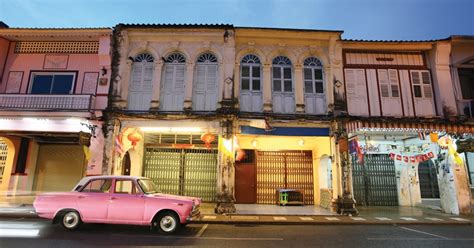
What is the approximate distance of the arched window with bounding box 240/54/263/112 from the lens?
13.2 metres

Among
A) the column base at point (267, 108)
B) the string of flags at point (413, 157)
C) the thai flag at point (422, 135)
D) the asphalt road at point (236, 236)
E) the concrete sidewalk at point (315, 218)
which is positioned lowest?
the asphalt road at point (236, 236)

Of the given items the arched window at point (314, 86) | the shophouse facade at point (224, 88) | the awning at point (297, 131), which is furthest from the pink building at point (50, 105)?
the arched window at point (314, 86)

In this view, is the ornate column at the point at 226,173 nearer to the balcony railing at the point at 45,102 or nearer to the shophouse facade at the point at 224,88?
the shophouse facade at the point at 224,88

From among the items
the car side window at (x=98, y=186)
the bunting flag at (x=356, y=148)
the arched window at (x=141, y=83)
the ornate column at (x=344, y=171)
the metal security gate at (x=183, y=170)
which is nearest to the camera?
the car side window at (x=98, y=186)

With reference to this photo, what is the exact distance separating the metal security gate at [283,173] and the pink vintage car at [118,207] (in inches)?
317

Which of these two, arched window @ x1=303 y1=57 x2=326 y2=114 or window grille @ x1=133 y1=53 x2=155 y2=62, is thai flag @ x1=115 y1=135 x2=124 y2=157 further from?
arched window @ x1=303 y1=57 x2=326 y2=114

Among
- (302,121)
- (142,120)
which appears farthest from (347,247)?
(142,120)

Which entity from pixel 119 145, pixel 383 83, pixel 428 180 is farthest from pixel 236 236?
pixel 428 180

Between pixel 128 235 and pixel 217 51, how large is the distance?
30.4 feet

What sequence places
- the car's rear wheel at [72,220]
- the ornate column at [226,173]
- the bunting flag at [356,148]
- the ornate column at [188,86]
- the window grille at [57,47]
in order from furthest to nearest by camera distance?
the window grille at [57,47] < the ornate column at [188,86] < the ornate column at [226,173] < the bunting flag at [356,148] < the car's rear wheel at [72,220]

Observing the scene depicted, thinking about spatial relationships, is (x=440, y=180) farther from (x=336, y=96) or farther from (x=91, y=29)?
(x=91, y=29)

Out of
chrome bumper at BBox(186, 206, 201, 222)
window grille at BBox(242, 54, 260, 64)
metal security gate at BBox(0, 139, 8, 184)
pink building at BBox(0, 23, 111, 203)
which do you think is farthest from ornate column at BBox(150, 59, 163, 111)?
metal security gate at BBox(0, 139, 8, 184)

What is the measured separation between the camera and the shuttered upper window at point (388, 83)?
1362 centimetres

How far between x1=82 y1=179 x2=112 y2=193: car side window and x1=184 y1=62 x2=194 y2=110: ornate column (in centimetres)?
554
